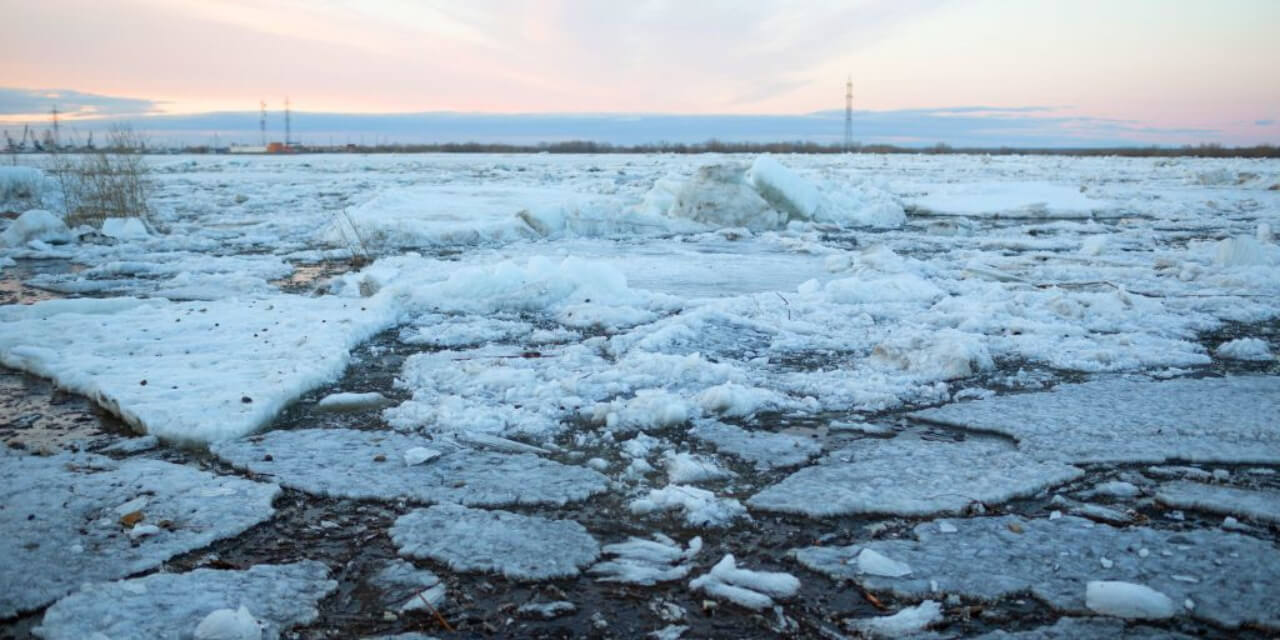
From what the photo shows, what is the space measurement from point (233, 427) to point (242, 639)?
1567 millimetres

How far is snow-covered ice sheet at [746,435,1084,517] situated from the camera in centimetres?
267

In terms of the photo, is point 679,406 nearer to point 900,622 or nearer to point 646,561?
point 646,561

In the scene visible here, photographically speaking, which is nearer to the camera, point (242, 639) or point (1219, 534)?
point (242, 639)

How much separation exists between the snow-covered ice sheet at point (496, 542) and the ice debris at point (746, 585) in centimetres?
33

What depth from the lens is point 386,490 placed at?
2775mm

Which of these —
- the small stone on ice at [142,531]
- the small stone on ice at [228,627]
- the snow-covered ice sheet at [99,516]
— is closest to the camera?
the small stone on ice at [228,627]

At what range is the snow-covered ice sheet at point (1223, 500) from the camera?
258 cm

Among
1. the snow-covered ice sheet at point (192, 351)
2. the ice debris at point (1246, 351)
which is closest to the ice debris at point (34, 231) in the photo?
the snow-covered ice sheet at point (192, 351)

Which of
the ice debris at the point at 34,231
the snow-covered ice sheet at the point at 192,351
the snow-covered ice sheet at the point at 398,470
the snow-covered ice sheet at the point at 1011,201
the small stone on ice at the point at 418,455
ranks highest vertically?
the snow-covered ice sheet at the point at 1011,201

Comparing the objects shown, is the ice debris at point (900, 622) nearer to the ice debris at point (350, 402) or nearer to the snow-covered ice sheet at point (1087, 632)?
the snow-covered ice sheet at point (1087, 632)

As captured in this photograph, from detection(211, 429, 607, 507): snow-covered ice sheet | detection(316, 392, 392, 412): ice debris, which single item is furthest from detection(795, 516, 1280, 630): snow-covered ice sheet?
detection(316, 392, 392, 412): ice debris

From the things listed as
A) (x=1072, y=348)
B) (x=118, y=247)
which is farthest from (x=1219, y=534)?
(x=118, y=247)

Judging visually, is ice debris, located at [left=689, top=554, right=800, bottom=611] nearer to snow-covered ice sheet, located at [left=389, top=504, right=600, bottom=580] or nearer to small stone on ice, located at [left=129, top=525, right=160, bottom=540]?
snow-covered ice sheet, located at [left=389, top=504, right=600, bottom=580]

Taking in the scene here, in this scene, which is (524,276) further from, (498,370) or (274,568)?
(274,568)
